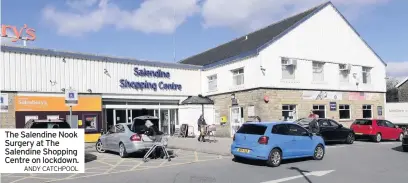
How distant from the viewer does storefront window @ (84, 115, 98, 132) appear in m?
24.4

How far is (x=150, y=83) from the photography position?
2789 cm

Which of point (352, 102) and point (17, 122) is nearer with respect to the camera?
point (17, 122)

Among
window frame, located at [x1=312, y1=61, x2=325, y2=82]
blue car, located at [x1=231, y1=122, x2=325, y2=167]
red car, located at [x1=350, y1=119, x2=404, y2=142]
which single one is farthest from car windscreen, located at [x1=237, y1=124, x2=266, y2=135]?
window frame, located at [x1=312, y1=61, x2=325, y2=82]

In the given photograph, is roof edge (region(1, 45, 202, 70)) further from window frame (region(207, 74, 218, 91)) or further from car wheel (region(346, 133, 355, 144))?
car wheel (region(346, 133, 355, 144))

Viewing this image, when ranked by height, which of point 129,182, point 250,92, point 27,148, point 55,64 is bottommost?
point 129,182

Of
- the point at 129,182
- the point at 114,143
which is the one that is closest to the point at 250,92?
the point at 114,143

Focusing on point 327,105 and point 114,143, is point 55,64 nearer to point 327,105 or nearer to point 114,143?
point 114,143

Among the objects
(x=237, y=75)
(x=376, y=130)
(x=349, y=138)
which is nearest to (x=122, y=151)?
(x=349, y=138)

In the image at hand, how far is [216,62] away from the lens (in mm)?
29734

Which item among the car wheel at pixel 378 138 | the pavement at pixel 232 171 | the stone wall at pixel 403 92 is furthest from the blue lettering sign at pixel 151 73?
the stone wall at pixel 403 92

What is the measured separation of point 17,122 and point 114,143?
8.00 m

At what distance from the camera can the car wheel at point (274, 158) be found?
43.4 ft
